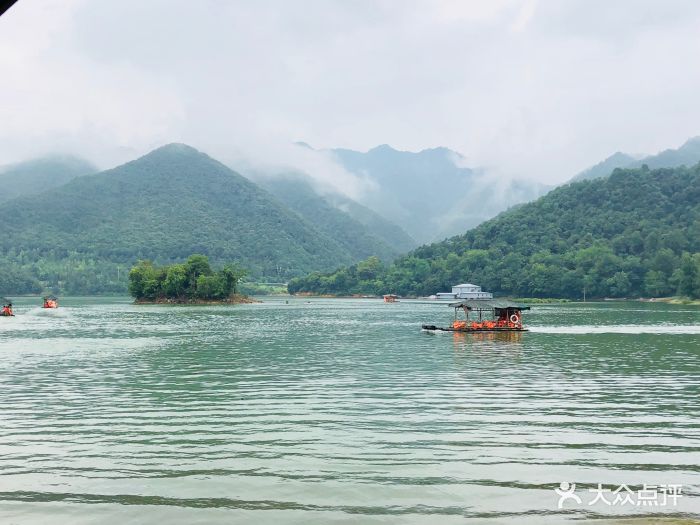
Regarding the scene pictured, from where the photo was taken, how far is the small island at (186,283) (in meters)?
166

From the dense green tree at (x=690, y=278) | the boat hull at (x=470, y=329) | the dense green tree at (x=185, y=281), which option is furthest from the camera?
the dense green tree at (x=185, y=281)

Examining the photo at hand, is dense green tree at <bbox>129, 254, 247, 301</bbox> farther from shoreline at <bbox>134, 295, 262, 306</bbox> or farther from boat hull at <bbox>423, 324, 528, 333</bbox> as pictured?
boat hull at <bbox>423, 324, 528, 333</bbox>

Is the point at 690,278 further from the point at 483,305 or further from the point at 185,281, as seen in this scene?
the point at 185,281

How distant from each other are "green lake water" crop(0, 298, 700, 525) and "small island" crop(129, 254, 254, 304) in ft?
412

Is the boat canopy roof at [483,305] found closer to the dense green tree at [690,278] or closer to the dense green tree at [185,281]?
the dense green tree at [690,278]

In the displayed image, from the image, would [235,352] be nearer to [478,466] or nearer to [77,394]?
[77,394]

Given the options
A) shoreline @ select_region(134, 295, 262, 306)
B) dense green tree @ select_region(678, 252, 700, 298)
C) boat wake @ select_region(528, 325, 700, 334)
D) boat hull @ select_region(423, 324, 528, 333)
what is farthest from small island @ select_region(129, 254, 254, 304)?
boat hull @ select_region(423, 324, 528, 333)

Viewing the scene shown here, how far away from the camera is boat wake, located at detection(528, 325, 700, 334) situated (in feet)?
215

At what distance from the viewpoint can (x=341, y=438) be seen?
19.2 m

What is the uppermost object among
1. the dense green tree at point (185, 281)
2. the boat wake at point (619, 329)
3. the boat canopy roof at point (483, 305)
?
the dense green tree at point (185, 281)

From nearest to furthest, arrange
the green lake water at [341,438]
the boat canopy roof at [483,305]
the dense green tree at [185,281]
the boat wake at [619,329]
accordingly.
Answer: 1. the green lake water at [341,438]
2. the boat canopy roof at [483,305]
3. the boat wake at [619,329]
4. the dense green tree at [185,281]

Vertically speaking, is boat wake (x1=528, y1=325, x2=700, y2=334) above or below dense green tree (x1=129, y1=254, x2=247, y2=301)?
below

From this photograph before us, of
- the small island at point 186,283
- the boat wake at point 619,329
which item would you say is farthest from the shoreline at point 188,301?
the boat wake at point 619,329

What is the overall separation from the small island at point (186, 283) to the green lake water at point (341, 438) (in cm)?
12544
